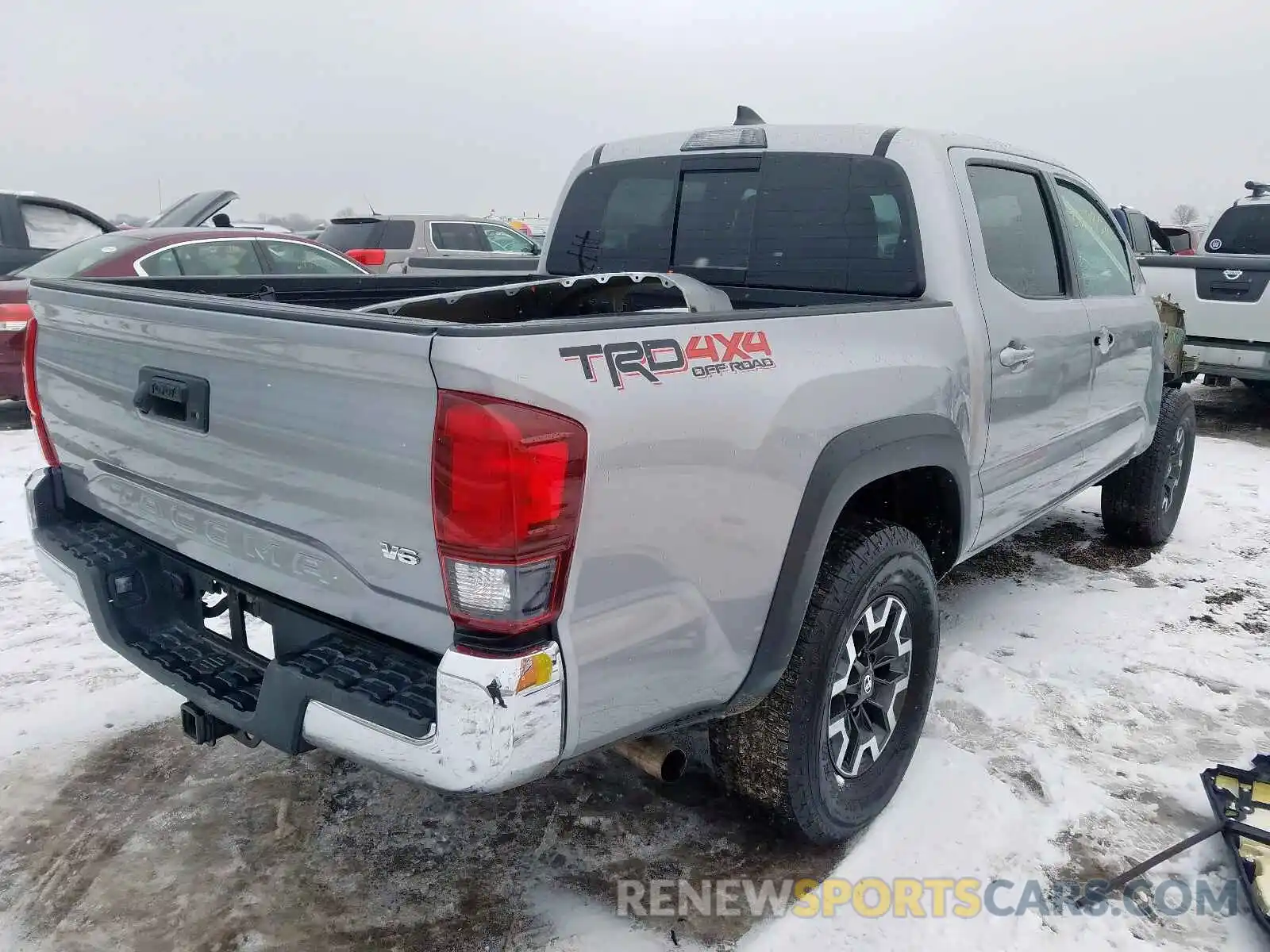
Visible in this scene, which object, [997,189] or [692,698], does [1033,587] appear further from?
[692,698]

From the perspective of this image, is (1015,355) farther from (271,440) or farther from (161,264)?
(161,264)

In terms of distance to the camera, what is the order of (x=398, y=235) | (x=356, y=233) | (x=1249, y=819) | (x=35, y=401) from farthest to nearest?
(x=356, y=233) → (x=398, y=235) → (x=35, y=401) → (x=1249, y=819)

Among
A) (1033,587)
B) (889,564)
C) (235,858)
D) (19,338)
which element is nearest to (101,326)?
(235,858)

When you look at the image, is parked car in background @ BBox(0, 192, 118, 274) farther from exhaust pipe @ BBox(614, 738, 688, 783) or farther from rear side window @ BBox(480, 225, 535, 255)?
exhaust pipe @ BBox(614, 738, 688, 783)

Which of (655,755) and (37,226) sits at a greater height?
(37,226)

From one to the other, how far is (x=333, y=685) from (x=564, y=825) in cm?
112

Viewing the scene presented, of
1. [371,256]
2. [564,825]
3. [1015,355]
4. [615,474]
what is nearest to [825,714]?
[564,825]

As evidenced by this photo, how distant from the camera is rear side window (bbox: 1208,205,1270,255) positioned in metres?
9.50

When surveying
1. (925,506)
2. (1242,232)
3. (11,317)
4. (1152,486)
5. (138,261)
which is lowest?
(1152,486)

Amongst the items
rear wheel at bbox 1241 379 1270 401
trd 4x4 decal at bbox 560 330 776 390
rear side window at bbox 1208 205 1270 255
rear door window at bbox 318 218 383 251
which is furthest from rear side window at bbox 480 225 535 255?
trd 4x4 decal at bbox 560 330 776 390

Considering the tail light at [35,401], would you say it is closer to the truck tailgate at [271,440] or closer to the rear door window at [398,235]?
the truck tailgate at [271,440]

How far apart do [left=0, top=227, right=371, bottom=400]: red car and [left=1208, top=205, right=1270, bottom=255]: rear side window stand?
855cm

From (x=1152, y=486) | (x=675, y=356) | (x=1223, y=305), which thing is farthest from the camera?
(x=1223, y=305)

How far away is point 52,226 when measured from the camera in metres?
9.32
